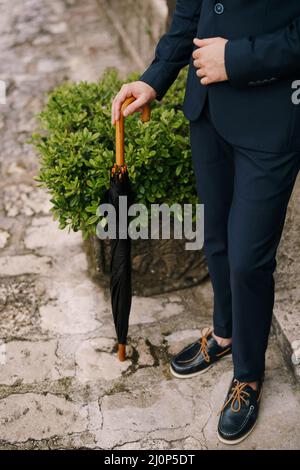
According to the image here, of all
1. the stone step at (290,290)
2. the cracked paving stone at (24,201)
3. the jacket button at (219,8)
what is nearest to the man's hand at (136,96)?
the jacket button at (219,8)

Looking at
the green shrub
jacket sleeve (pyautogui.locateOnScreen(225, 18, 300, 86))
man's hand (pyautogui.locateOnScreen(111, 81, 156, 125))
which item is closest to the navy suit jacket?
jacket sleeve (pyautogui.locateOnScreen(225, 18, 300, 86))

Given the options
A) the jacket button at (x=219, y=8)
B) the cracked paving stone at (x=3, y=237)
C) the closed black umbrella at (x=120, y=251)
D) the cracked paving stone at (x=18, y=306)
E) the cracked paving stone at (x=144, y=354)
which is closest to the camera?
the jacket button at (x=219, y=8)

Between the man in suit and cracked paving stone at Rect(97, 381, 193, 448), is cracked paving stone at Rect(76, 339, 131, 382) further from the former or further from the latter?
the man in suit

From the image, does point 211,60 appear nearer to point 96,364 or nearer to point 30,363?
point 96,364

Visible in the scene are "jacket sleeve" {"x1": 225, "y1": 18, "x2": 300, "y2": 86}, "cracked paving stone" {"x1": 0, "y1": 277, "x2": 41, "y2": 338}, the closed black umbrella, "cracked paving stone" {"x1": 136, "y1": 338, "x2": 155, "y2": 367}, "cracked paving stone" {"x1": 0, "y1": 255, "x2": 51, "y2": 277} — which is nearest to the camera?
"jacket sleeve" {"x1": 225, "y1": 18, "x2": 300, "y2": 86}

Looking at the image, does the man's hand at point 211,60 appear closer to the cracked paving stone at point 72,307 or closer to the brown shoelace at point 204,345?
the brown shoelace at point 204,345

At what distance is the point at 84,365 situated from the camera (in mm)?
3184

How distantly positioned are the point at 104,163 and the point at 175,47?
2.37 feet

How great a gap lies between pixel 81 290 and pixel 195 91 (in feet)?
5.23

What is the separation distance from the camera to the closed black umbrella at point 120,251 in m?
2.74

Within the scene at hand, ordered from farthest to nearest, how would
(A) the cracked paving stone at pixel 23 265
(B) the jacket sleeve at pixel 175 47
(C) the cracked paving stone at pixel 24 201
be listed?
(C) the cracked paving stone at pixel 24 201, (A) the cracked paving stone at pixel 23 265, (B) the jacket sleeve at pixel 175 47

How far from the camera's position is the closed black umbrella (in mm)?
2745

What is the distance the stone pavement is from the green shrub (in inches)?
23.4

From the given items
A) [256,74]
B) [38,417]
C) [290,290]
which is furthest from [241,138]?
[38,417]
